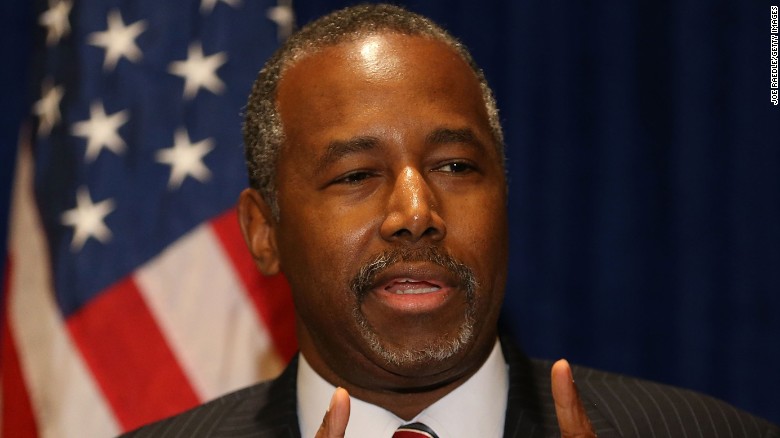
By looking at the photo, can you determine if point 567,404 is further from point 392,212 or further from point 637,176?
point 637,176

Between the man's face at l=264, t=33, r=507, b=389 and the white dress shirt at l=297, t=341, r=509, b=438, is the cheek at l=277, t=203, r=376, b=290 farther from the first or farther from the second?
the white dress shirt at l=297, t=341, r=509, b=438

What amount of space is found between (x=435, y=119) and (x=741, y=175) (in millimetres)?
1138

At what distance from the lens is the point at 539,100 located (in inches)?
107

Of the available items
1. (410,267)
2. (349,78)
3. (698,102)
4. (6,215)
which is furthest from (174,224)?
(698,102)

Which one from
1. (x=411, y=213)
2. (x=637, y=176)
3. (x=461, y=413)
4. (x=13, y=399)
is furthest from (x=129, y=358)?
(x=637, y=176)

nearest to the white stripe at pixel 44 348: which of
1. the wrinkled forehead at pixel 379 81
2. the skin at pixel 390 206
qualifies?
the skin at pixel 390 206

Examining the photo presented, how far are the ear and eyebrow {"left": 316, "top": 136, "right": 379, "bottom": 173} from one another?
259 millimetres

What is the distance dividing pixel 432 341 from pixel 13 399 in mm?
1482

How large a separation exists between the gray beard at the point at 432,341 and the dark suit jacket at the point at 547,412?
23cm

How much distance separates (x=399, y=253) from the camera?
1700 millimetres

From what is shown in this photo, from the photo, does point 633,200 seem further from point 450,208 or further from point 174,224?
point 174,224

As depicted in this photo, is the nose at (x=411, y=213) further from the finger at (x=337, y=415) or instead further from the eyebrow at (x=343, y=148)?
the finger at (x=337, y=415)

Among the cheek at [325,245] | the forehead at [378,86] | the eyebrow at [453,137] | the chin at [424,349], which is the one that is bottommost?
the chin at [424,349]

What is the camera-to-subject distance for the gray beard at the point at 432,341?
1703 millimetres
